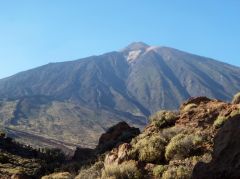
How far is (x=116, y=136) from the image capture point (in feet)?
91.7

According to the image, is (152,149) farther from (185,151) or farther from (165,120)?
(165,120)

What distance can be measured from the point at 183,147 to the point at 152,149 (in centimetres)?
111

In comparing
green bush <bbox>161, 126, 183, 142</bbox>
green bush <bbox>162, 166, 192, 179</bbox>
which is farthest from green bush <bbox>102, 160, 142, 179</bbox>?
green bush <bbox>161, 126, 183, 142</bbox>

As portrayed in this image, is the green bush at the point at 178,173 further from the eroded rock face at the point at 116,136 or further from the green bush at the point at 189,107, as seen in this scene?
the eroded rock face at the point at 116,136

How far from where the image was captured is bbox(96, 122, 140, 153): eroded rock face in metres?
25.5

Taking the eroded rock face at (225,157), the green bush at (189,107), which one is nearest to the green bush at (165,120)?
the green bush at (189,107)

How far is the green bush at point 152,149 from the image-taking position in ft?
51.1

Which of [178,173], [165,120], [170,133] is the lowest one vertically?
[165,120]

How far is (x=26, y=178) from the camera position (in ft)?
61.0

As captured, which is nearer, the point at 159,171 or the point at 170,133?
the point at 159,171

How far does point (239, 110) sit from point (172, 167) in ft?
19.2

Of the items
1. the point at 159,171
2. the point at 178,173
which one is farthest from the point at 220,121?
the point at 178,173

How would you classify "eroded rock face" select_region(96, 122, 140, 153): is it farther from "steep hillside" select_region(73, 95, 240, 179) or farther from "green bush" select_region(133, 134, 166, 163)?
"green bush" select_region(133, 134, 166, 163)

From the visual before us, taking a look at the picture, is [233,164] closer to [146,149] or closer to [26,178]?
[146,149]
